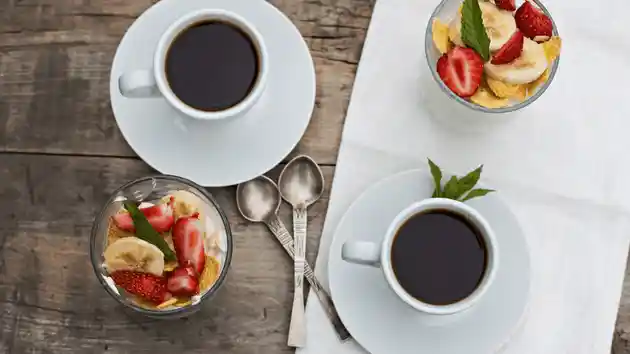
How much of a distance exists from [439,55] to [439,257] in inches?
11.3

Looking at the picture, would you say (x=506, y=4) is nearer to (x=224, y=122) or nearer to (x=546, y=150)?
(x=546, y=150)

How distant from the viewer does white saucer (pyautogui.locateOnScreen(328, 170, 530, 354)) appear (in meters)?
1.23

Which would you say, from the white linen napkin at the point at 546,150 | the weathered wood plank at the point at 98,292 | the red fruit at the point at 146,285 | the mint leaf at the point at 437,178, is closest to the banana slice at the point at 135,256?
the red fruit at the point at 146,285

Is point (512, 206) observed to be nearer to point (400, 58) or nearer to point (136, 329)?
point (400, 58)

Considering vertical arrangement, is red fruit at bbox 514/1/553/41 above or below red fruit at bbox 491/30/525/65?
above

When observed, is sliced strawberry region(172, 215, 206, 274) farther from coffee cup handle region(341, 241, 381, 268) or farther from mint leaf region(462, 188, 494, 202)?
mint leaf region(462, 188, 494, 202)

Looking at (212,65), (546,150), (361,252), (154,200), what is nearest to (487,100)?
(546,150)

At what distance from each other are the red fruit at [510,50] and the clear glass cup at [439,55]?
63mm

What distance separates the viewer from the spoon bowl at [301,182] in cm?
130

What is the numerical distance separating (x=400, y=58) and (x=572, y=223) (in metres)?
0.36

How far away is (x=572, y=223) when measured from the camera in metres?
1.32

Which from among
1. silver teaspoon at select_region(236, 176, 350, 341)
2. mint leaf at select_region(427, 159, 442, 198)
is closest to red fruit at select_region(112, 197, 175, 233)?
silver teaspoon at select_region(236, 176, 350, 341)

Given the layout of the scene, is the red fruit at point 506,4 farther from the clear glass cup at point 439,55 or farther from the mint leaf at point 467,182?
the mint leaf at point 467,182

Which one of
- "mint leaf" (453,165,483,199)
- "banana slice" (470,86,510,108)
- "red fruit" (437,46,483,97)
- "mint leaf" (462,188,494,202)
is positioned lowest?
"mint leaf" (462,188,494,202)
